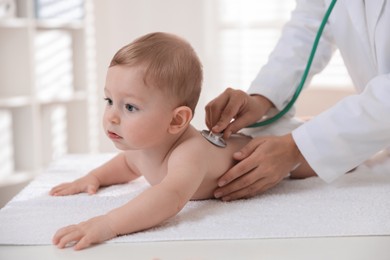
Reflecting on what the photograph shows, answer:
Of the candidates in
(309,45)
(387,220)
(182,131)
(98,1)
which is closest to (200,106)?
(98,1)

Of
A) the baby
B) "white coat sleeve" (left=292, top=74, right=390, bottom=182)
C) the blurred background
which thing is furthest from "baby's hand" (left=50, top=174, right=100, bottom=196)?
the blurred background

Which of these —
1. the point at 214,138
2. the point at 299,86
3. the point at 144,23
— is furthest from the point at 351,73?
the point at 144,23

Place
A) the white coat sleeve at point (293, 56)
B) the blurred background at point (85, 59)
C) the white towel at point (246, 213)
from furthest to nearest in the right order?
the blurred background at point (85, 59) → the white coat sleeve at point (293, 56) → the white towel at point (246, 213)

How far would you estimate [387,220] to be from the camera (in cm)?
105

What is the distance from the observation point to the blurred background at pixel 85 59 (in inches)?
115

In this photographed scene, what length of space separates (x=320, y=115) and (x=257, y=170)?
7.8 inches

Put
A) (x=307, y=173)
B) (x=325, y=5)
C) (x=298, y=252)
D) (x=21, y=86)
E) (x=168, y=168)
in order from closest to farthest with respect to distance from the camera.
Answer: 1. (x=298, y=252)
2. (x=168, y=168)
3. (x=307, y=173)
4. (x=325, y=5)
5. (x=21, y=86)

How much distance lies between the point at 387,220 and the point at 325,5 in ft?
2.40

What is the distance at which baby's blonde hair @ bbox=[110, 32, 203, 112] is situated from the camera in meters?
1.13

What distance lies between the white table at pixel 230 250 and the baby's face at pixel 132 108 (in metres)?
0.27

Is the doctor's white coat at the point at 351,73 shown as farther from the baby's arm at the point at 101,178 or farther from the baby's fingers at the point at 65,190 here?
the baby's fingers at the point at 65,190

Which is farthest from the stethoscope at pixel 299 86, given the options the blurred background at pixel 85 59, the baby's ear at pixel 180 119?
the blurred background at pixel 85 59

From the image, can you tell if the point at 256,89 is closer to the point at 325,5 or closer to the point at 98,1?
the point at 325,5

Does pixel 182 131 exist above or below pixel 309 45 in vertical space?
below
